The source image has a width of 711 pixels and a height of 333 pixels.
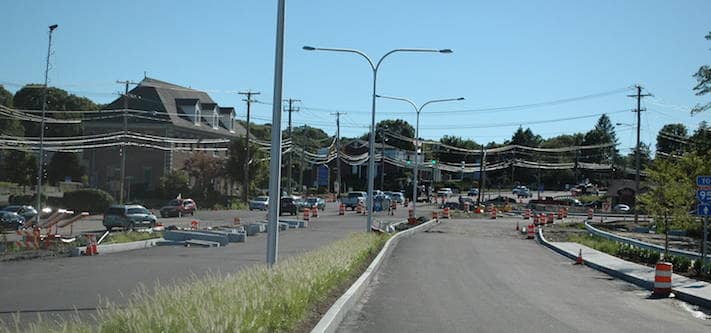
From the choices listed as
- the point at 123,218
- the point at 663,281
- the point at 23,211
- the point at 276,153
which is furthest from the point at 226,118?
the point at 276,153

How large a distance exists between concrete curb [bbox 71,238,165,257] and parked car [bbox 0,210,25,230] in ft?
48.9

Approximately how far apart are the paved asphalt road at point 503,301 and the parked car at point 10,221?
2642 cm

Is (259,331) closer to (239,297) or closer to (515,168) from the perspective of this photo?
(239,297)

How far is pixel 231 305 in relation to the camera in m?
8.07

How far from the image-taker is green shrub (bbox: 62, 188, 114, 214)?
54.5 m

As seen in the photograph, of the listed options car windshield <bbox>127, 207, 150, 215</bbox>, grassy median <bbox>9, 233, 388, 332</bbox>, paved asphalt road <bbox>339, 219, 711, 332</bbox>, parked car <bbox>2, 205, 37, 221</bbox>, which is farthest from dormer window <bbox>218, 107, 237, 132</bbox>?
grassy median <bbox>9, 233, 388, 332</bbox>

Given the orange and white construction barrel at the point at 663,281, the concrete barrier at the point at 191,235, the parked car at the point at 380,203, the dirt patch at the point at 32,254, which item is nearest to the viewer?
the orange and white construction barrel at the point at 663,281

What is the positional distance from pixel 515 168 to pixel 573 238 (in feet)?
335

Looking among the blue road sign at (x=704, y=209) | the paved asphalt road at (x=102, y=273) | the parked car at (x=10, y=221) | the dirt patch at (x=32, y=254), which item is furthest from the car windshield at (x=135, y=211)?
the blue road sign at (x=704, y=209)

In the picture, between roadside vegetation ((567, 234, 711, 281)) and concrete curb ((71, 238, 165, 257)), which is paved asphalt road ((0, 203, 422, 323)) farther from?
roadside vegetation ((567, 234, 711, 281))

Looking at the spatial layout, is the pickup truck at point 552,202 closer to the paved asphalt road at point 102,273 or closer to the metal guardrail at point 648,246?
the metal guardrail at point 648,246

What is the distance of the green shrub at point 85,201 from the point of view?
54500mm

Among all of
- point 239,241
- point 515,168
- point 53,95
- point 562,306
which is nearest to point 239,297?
point 562,306

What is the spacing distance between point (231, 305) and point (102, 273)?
12.0 metres
